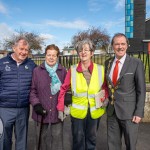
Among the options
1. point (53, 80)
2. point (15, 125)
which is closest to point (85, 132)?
point (53, 80)

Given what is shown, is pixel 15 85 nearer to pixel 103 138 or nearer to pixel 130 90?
pixel 130 90

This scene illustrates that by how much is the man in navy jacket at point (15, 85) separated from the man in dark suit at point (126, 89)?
1.19 meters

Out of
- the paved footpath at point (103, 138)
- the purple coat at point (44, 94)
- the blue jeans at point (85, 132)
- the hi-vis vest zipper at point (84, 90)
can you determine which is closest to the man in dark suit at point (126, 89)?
the hi-vis vest zipper at point (84, 90)

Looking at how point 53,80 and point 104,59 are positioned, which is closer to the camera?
point 53,80

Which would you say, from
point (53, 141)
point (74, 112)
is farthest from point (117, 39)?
point (53, 141)

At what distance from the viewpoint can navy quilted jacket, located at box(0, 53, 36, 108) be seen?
3.46 meters

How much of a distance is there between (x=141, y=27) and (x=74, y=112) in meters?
22.7

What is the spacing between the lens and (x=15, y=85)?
11.4 ft

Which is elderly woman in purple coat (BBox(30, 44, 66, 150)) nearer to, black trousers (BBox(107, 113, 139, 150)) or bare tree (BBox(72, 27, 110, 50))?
black trousers (BBox(107, 113, 139, 150))

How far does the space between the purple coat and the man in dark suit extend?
2.67ft

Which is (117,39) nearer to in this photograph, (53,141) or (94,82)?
(94,82)

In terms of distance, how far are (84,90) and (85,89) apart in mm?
20

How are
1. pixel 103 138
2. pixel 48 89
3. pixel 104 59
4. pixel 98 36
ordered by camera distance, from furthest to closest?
pixel 98 36 < pixel 104 59 < pixel 103 138 < pixel 48 89

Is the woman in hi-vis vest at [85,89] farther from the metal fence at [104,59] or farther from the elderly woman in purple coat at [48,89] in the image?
the metal fence at [104,59]
